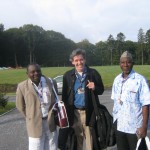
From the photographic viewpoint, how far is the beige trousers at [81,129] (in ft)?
18.1

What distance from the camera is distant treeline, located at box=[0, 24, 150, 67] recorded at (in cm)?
10956

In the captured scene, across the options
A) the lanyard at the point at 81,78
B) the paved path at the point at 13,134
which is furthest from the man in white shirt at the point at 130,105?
the paved path at the point at 13,134

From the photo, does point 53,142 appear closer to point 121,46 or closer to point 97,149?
point 97,149

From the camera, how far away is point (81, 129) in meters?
5.63

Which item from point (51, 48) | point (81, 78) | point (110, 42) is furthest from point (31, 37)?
point (81, 78)

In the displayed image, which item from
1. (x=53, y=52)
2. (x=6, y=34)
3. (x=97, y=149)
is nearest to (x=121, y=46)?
(x=53, y=52)

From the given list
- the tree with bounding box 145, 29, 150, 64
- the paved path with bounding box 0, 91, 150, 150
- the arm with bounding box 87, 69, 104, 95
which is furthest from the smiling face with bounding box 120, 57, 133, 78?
the tree with bounding box 145, 29, 150, 64

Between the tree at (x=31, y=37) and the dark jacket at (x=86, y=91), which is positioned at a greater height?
the tree at (x=31, y=37)

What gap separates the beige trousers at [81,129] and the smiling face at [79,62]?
0.67m

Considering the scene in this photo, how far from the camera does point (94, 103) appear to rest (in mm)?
5387

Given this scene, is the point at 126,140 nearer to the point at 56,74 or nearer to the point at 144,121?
the point at 144,121

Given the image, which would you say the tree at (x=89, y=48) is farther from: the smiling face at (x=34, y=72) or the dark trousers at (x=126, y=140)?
the dark trousers at (x=126, y=140)

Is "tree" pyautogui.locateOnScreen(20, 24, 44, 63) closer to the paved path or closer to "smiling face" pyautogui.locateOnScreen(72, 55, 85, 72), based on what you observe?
the paved path

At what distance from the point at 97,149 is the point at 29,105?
1.28 m
